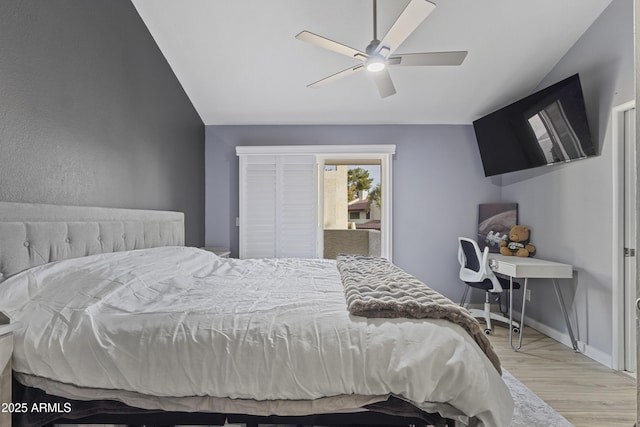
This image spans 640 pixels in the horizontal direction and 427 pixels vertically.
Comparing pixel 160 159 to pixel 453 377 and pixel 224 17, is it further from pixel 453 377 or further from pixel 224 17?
pixel 453 377

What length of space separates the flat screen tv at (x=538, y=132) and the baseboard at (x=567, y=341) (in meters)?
1.64

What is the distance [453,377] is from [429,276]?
3294 mm

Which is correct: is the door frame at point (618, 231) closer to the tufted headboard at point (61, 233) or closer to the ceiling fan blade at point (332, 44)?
the ceiling fan blade at point (332, 44)

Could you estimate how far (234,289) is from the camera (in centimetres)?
178

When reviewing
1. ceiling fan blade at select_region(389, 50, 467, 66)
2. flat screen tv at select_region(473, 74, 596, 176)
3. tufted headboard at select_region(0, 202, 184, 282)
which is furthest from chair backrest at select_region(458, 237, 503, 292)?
tufted headboard at select_region(0, 202, 184, 282)

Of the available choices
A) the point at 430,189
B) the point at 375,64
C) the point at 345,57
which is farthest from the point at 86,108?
the point at 430,189

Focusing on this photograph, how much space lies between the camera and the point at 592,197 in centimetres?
293

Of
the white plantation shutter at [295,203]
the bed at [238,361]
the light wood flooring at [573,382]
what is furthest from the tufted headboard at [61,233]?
the light wood flooring at [573,382]

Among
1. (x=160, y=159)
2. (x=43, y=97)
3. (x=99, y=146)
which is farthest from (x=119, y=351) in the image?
(x=160, y=159)

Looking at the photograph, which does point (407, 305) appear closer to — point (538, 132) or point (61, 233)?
point (61, 233)

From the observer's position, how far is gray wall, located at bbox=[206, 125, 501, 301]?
170 inches

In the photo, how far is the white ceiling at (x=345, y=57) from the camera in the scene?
9.17 ft

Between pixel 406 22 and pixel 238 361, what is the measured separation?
197 centimetres

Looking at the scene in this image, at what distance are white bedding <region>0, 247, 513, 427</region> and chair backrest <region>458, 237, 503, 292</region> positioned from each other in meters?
2.44
